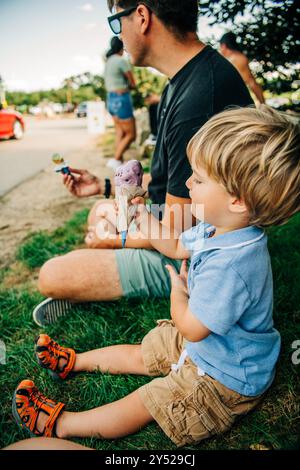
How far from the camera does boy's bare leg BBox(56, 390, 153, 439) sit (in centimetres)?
132

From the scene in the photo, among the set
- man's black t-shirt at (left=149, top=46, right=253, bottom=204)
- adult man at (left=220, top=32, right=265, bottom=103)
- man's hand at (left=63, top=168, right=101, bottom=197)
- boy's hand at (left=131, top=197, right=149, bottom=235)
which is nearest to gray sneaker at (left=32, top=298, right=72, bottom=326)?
man's hand at (left=63, top=168, right=101, bottom=197)

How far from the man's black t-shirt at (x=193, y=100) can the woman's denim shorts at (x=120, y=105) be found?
4.09 meters

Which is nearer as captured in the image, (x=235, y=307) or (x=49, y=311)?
(x=235, y=307)

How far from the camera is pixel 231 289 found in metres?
1.09

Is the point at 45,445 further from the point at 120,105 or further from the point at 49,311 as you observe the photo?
the point at 120,105

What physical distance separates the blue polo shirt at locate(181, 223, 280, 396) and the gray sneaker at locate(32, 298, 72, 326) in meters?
0.96

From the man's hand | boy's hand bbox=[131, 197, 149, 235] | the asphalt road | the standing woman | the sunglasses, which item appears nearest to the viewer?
boy's hand bbox=[131, 197, 149, 235]

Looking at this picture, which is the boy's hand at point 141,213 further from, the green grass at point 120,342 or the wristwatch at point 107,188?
the wristwatch at point 107,188

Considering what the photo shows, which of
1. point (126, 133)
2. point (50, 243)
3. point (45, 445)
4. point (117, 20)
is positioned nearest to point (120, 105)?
point (126, 133)

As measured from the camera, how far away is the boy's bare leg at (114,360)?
1.61 metres

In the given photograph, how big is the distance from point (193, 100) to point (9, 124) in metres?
9.74

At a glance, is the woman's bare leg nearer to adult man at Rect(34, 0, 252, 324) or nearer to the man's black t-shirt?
adult man at Rect(34, 0, 252, 324)

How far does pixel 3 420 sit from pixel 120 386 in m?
0.51

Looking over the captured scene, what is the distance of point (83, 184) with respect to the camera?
2.20 m
